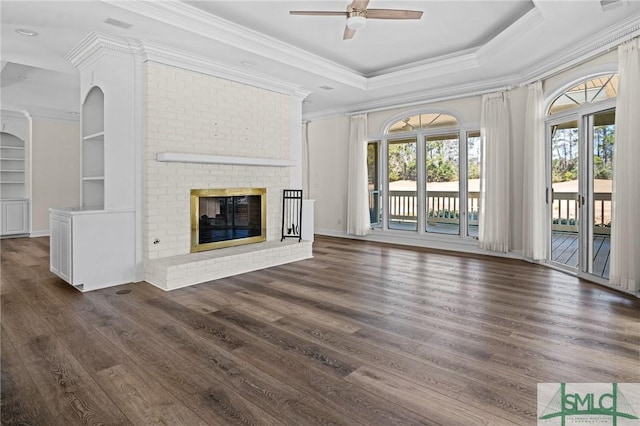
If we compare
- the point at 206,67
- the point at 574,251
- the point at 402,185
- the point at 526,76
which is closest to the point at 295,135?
the point at 206,67

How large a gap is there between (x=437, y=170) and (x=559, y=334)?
454 cm

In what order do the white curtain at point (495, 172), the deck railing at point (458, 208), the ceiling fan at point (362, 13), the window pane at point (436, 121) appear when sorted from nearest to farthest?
1. the ceiling fan at point (362, 13)
2. the deck railing at point (458, 208)
3. the white curtain at point (495, 172)
4. the window pane at point (436, 121)

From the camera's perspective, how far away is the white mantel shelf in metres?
4.54

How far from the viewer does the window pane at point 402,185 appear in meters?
7.45

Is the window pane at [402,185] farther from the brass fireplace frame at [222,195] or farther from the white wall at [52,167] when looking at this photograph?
the white wall at [52,167]

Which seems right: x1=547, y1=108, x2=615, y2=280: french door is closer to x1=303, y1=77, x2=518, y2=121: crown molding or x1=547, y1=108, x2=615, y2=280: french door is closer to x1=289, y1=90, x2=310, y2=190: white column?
x1=303, y1=77, x2=518, y2=121: crown molding

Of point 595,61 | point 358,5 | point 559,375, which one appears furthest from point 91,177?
point 595,61

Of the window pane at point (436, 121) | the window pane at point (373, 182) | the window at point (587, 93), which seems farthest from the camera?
the window pane at point (373, 182)

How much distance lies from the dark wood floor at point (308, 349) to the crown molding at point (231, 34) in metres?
2.90

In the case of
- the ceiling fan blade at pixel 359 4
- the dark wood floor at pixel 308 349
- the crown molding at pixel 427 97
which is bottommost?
the dark wood floor at pixel 308 349

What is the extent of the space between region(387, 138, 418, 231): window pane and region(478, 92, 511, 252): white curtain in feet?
4.72

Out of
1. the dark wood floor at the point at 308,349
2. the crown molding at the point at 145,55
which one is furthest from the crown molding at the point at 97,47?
the dark wood floor at the point at 308,349

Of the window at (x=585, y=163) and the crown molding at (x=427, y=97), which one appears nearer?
the window at (x=585, y=163)

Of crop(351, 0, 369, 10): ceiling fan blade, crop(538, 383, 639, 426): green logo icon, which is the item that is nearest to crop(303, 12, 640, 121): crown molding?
crop(351, 0, 369, 10): ceiling fan blade
